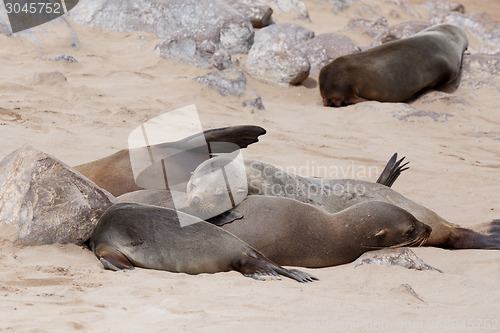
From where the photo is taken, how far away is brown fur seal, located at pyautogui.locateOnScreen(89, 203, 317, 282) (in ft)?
11.4

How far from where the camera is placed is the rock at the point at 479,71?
373 inches

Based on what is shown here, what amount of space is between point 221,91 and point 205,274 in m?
4.40

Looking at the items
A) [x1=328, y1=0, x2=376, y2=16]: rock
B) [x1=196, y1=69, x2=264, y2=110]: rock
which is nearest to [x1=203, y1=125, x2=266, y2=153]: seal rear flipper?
[x1=196, y1=69, x2=264, y2=110]: rock

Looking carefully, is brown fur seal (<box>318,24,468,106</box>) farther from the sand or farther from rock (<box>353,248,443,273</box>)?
rock (<box>353,248,443,273</box>)

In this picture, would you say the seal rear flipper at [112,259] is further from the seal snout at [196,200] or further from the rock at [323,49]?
the rock at [323,49]

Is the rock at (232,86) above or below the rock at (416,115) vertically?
above

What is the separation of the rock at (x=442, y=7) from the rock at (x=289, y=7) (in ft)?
15.8

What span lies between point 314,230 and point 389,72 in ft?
18.0

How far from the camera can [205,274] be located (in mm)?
3420

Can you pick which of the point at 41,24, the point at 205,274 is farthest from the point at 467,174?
the point at 41,24

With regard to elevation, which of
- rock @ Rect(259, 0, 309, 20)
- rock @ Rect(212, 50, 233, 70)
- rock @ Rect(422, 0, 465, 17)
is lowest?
rock @ Rect(422, 0, 465, 17)

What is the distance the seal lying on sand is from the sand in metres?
0.19

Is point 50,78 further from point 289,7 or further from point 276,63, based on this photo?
point 289,7

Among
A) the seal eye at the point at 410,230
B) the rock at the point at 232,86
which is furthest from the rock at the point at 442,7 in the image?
the seal eye at the point at 410,230
